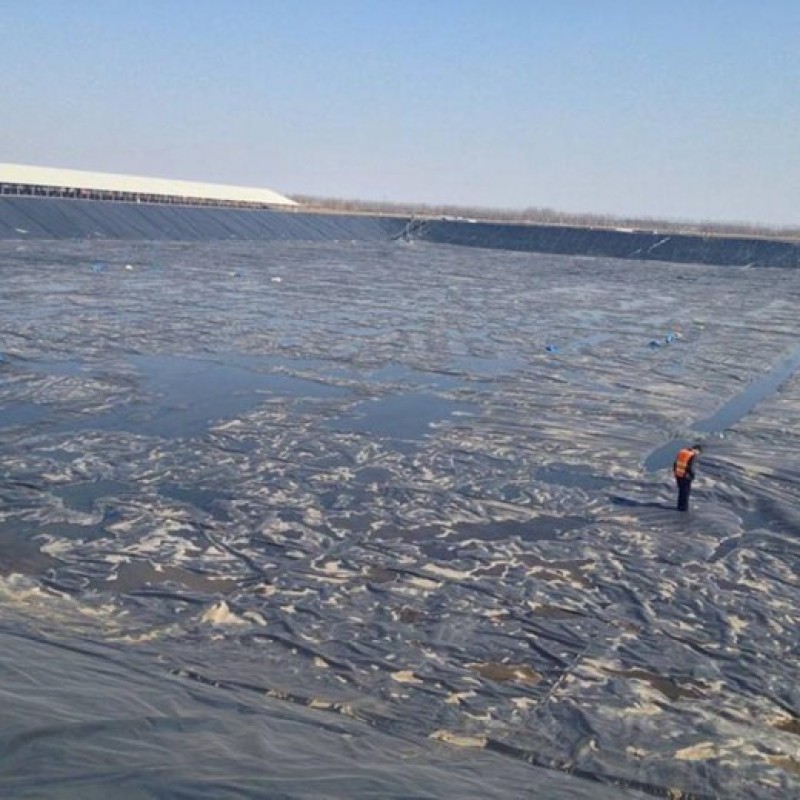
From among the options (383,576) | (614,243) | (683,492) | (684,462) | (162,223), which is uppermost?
(614,243)

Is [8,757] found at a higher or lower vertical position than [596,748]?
higher

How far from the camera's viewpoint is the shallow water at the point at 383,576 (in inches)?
197

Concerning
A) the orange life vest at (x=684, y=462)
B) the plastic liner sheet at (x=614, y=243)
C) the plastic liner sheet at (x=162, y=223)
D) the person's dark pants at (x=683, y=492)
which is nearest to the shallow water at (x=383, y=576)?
the person's dark pants at (x=683, y=492)

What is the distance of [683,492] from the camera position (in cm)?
965

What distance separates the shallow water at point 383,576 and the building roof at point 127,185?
1319 inches

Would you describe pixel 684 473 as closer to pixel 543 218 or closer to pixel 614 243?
pixel 614 243

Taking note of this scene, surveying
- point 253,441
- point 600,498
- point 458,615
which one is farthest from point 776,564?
point 253,441

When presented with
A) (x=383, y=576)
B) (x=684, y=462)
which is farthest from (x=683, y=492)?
(x=383, y=576)

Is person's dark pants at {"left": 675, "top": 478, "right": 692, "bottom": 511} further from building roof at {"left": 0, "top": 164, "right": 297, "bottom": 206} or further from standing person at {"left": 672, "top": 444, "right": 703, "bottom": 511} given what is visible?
building roof at {"left": 0, "top": 164, "right": 297, "bottom": 206}

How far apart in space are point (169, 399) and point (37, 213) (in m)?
32.2

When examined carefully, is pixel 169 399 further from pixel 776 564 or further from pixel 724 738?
pixel 724 738

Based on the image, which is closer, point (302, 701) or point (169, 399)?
point (302, 701)

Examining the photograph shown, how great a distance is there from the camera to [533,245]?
62.9 m

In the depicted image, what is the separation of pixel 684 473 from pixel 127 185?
50267 mm
